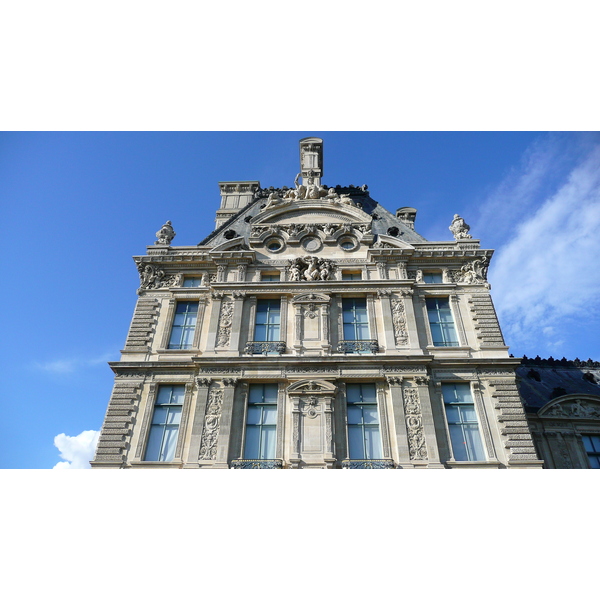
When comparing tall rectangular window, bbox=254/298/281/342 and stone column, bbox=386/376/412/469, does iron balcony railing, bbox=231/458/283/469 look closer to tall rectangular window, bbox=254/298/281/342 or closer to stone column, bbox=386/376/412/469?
stone column, bbox=386/376/412/469

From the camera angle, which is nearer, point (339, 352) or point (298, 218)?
point (339, 352)

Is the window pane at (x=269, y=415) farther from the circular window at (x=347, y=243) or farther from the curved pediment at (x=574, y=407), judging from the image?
the curved pediment at (x=574, y=407)

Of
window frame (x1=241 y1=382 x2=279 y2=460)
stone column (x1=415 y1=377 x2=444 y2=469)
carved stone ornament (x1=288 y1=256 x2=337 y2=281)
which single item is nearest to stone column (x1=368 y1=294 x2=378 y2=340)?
carved stone ornament (x1=288 y1=256 x2=337 y2=281)

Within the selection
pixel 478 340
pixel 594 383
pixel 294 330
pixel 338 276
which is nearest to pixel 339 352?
pixel 294 330

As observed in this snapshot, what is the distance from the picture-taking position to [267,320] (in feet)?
61.5

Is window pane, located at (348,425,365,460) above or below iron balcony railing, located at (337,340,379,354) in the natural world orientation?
below

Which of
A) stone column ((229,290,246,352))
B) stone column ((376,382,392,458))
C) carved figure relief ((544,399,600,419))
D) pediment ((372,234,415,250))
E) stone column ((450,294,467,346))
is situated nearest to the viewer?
stone column ((376,382,392,458))

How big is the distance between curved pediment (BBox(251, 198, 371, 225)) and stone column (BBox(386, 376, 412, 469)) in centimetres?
800

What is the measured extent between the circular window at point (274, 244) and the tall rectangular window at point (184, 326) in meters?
3.90

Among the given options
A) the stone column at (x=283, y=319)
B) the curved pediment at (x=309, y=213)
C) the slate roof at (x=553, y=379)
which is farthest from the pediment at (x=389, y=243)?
the slate roof at (x=553, y=379)

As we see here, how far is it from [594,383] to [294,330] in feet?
46.7

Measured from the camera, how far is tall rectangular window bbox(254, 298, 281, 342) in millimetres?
18281

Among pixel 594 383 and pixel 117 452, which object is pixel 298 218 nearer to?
pixel 117 452

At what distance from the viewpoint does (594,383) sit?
2225 cm
